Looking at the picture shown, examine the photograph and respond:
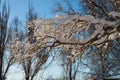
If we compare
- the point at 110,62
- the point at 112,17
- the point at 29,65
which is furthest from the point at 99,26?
the point at 29,65

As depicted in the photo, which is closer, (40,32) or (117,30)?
(117,30)

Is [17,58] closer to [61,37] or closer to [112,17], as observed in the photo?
[61,37]

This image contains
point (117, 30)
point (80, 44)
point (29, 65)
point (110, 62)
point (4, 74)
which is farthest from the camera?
point (4, 74)

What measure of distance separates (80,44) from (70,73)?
17506 millimetres

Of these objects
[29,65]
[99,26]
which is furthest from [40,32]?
[29,65]

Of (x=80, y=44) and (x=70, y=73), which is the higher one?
(x=80, y=44)

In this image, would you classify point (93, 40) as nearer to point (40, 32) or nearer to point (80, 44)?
point (80, 44)

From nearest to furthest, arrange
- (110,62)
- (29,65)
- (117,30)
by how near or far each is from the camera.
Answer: (117,30)
(110,62)
(29,65)

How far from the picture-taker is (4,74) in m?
26.7

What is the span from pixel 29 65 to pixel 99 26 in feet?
49.9

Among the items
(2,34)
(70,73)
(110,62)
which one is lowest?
(70,73)

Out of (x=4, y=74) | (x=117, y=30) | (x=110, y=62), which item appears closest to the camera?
(x=117, y=30)

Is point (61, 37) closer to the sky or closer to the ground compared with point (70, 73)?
closer to the sky

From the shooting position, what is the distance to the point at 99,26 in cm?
1041
